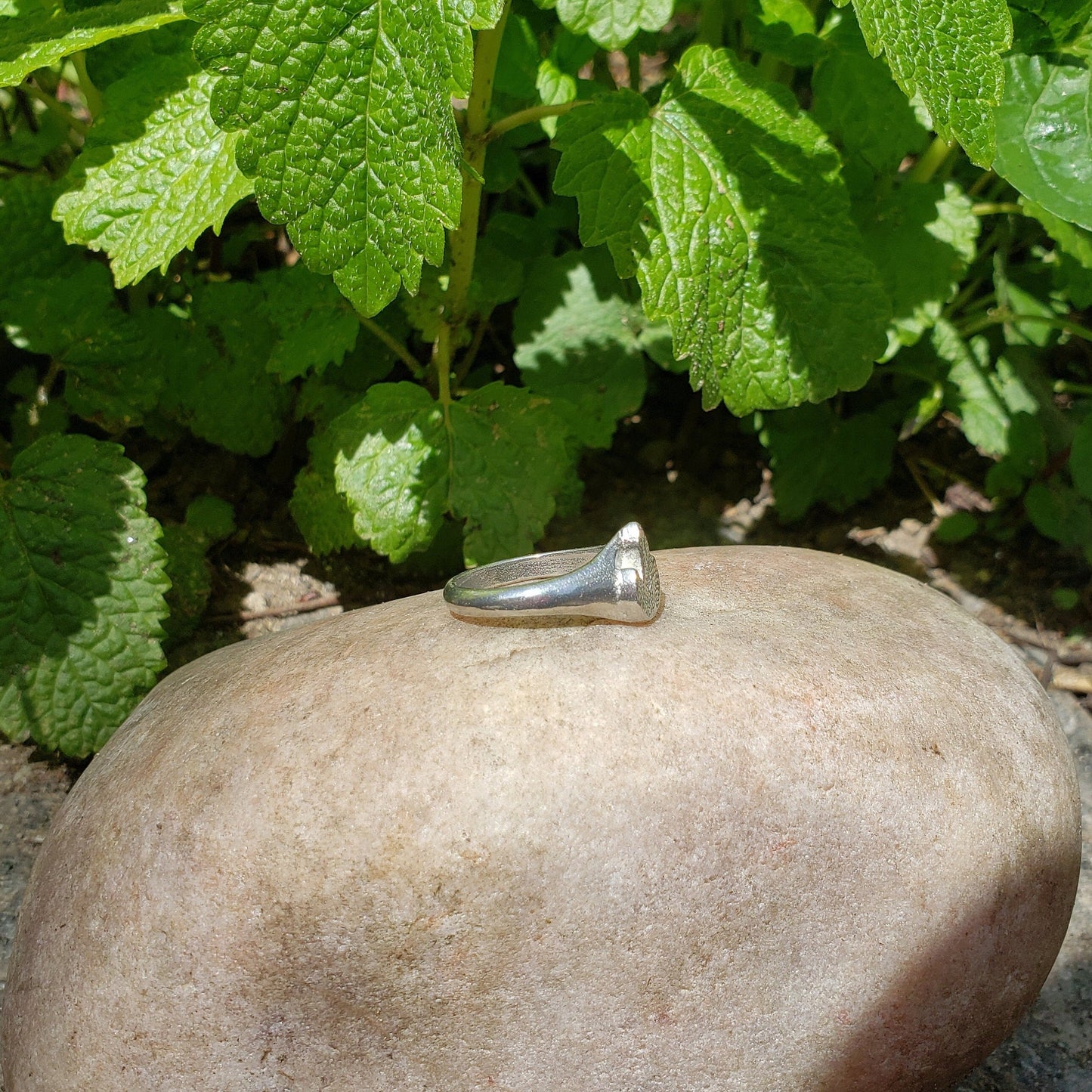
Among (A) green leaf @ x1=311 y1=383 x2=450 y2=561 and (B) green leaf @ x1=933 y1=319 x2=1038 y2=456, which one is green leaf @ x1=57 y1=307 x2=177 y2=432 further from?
(B) green leaf @ x1=933 y1=319 x2=1038 y2=456

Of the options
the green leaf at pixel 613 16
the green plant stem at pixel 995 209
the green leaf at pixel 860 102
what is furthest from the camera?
the green plant stem at pixel 995 209

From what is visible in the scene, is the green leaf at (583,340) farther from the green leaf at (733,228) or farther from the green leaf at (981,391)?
the green leaf at (981,391)

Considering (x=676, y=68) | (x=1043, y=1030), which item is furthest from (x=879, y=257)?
(x=1043, y=1030)

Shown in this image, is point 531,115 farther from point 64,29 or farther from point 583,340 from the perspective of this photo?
point 64,29

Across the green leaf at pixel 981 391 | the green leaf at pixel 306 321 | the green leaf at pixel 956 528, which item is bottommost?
the green leaf at pixel 956 528

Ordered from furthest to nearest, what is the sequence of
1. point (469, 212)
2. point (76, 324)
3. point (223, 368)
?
point (223, 368) < point (76, 324) < point (469, 212)

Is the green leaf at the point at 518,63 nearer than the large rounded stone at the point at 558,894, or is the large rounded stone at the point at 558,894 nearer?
the large rounded stone at the point at 558,894

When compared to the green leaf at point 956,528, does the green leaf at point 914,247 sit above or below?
above

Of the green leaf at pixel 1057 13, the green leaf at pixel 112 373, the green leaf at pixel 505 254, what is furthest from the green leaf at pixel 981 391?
the green leaf at pixel 112 373

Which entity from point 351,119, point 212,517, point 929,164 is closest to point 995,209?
point 929,164
